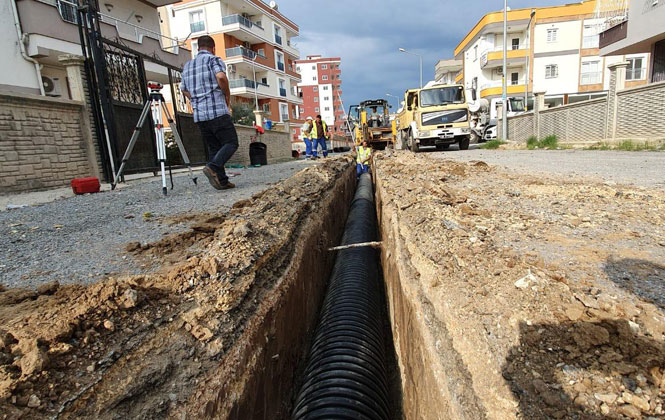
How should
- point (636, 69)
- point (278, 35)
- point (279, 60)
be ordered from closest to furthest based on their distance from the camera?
1. point (636, 69)
2. point (278, 35)
3. point (279, 60)

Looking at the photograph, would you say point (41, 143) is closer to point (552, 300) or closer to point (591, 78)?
point (552, 300)

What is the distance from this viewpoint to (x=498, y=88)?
28938mm

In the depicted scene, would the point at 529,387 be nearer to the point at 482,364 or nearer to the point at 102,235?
the point at 482,364

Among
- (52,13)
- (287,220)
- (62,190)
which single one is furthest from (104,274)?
(52,13)

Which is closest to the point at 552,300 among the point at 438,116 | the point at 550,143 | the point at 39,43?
the point at 438,116

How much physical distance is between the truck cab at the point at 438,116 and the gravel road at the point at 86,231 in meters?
10.1

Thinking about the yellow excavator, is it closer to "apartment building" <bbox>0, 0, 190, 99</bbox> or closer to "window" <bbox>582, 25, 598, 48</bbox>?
"apartment building" <bbox>0, 0, 190, 99</bbox>

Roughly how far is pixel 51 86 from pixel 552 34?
33.9 metres

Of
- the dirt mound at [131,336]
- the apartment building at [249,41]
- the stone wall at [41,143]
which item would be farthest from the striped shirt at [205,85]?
the apartment building at [249,41]

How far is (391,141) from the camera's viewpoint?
18.5 meters

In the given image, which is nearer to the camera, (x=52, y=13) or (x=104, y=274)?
(x=104, y=274)

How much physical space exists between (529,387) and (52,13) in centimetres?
1609

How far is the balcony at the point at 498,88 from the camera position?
95.3 feet

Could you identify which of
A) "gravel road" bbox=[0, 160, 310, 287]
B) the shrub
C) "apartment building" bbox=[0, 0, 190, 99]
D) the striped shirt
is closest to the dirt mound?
"gravel road" bbox=[0, 160, 310, 287]
